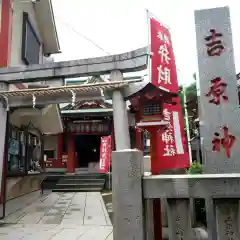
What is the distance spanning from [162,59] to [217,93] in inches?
97.3

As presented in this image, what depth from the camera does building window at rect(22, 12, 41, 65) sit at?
10.8m

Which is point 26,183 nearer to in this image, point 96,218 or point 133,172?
point 96,218

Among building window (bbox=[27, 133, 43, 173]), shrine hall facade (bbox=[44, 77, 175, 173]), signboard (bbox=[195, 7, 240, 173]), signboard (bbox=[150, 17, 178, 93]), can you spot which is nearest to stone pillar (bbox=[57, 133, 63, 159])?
shrine hall facade (bbox=[44, 77, 175, 173])

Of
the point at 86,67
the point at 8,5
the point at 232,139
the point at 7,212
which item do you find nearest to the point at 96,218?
the point at 7,212

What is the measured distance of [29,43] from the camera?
11.7 meters

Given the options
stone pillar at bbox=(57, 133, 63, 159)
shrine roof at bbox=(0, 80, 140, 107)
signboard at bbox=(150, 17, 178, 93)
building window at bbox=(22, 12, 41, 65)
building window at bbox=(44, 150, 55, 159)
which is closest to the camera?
signboard at bbox=(150, 17, 178, 93)

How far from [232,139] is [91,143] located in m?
20.0

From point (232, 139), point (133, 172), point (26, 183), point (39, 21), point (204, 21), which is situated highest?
point (39, 21)

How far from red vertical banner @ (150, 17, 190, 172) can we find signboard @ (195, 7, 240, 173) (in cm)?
159

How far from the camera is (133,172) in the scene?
2367 millimetres

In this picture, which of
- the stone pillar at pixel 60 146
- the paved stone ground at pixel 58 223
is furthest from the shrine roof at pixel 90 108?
the paved stone ground at pixel 58 223

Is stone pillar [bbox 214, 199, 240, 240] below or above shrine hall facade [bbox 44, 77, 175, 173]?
below

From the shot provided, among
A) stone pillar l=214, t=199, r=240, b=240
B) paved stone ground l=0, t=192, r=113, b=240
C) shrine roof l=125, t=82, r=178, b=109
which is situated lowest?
paved stone ground l=0, t=192, r=113, b=240

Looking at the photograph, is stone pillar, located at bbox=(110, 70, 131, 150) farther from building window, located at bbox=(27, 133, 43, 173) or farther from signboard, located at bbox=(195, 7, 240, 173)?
building window, located at bbox=(27, 133, 43, 173)
